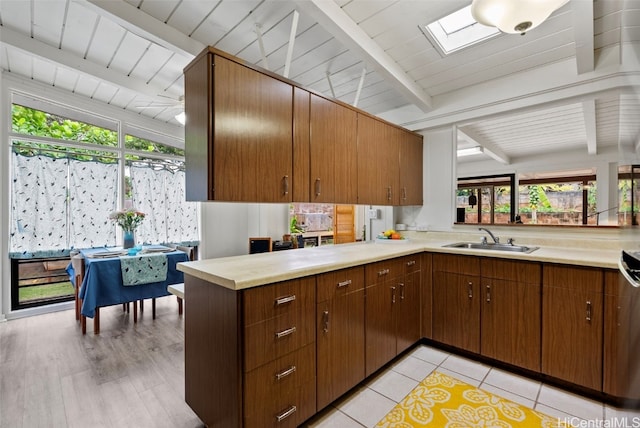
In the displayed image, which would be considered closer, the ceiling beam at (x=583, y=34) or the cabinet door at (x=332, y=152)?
the ceiling beam at (x=583, y=34)

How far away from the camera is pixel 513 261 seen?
2.17m

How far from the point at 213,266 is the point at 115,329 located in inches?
90.9

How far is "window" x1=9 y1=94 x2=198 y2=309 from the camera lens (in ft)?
11.6

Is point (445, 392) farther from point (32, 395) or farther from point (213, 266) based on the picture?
point (32, 395)

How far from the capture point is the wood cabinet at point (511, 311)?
81.9 inches

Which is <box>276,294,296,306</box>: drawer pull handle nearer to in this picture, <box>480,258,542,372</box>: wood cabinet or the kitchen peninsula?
the kitchen peninsula

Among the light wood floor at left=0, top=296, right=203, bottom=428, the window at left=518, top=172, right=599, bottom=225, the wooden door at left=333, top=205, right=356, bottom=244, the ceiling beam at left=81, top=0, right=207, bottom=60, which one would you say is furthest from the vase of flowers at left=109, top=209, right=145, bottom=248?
the window at left=518, top=172, right=599, bottom=225

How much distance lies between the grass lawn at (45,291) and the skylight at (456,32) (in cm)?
516

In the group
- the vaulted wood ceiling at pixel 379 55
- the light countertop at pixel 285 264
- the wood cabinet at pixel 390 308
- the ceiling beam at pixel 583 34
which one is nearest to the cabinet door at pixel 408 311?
the wood cabinet at pixel 390 308

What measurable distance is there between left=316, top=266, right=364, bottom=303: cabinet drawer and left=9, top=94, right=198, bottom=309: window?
2995 mm

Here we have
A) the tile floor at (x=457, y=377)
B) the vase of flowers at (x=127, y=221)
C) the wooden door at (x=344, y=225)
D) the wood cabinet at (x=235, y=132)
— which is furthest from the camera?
the wooden door at (x=344, y=225)

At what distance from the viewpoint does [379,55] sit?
2.27 metres

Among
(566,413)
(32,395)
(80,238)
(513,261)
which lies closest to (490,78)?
(513,261)

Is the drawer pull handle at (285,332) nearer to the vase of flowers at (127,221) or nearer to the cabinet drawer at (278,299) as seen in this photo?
the cabinet drawer at (278,299)
